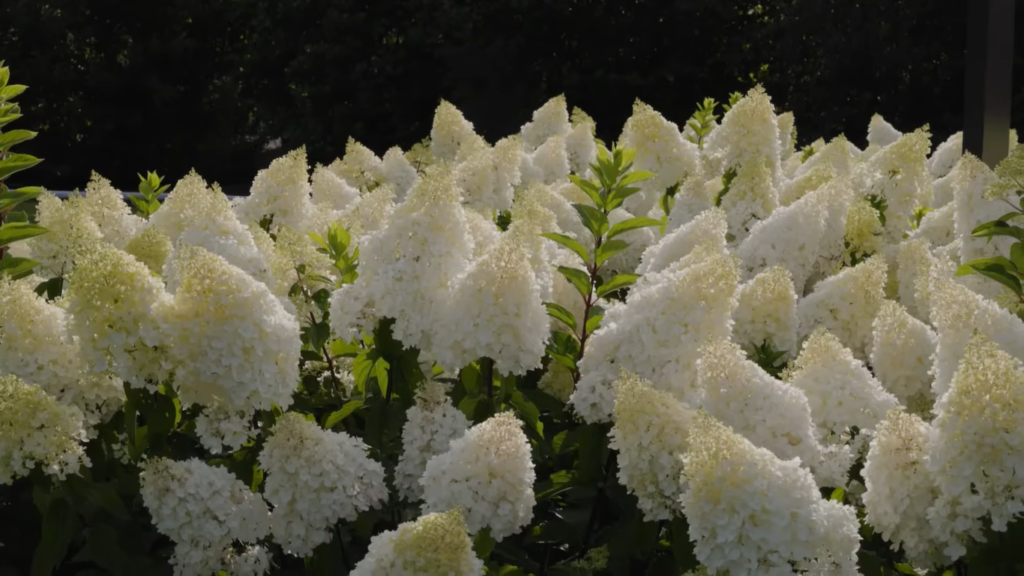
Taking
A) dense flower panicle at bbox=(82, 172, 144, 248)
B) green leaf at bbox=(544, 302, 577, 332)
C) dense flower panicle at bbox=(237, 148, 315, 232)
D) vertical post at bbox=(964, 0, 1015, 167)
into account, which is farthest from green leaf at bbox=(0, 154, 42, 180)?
vertical post at bbox=(964, 0, 1015, 167)

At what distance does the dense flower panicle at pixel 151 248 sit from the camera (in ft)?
9.07

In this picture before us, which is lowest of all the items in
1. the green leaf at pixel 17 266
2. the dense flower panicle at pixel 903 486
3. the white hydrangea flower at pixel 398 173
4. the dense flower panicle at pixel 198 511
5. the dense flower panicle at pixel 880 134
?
the dense flower panicle at pixel 198 511

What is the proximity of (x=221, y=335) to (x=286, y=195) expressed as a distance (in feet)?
5.51

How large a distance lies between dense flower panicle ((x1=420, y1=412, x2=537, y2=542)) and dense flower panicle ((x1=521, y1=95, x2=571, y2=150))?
137 inches

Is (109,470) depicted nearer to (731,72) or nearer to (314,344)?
(314,344)

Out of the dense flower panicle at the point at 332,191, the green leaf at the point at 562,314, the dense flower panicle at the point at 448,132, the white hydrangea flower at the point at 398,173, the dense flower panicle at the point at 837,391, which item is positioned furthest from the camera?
the dense flower panicle at the point at 448,132

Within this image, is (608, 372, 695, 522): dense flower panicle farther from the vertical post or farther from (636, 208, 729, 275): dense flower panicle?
the vertical post

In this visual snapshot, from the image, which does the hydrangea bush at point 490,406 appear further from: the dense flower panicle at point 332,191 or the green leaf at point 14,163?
the dense flower panicle at point 332,191

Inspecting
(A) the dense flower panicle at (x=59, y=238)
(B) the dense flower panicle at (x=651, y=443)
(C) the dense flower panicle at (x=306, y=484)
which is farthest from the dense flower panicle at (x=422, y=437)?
(A) the dense flower panicle at (x=59, y=238)

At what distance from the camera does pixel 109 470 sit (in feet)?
7.91

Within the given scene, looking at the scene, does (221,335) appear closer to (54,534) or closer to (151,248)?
(54,534)

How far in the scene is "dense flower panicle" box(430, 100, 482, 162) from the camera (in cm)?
483

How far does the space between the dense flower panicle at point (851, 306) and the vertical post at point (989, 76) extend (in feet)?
3.36

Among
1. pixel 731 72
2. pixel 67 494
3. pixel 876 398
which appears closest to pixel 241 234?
pixel 67 494
